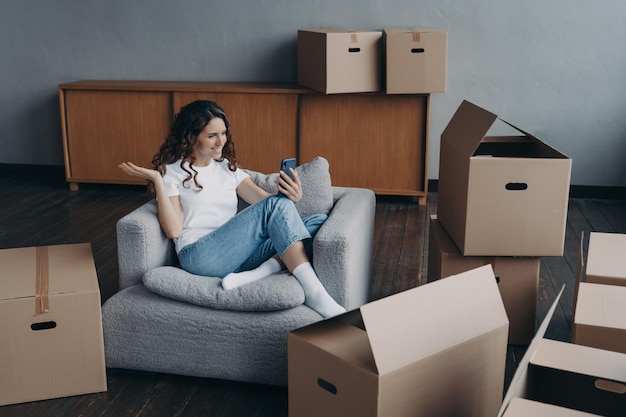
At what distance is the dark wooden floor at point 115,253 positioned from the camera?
2381 millimetres

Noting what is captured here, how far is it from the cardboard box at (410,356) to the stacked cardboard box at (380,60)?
8.46 feet

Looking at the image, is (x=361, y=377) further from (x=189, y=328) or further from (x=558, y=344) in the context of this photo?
(x=189, y=328)

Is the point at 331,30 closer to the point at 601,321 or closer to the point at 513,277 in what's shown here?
the point at 513,277

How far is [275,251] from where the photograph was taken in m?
2.68

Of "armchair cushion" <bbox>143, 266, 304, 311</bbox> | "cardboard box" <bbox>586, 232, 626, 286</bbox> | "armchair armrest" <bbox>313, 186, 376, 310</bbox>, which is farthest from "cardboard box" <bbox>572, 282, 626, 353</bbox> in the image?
"armchair cushion" <bbox>143, 266, 304, 311</bbox>

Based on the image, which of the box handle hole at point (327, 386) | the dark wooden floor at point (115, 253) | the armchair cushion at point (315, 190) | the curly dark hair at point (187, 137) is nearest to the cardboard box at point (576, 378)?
the box handle hole at point (327, 386)

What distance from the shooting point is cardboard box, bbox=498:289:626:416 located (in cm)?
173

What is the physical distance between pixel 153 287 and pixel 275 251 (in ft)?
1.50

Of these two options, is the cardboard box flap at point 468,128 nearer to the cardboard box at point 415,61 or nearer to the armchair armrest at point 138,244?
the armchair armrest at point 138,244

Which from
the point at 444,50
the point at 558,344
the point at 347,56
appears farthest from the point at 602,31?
the point at 558,344

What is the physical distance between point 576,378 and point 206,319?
3.91 ft

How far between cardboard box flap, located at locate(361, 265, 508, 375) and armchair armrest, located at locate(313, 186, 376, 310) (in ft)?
2.04

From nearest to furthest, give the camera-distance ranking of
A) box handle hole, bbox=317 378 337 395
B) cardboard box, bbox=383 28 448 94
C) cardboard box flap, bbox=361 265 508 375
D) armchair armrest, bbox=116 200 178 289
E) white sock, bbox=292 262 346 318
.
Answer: cardboard box flap, bbox=361 265 508 375, box handle hole, bbox=317 378 337 395, white sock, bbox=292 262 346 318, armchair armrest, bbox=116 200 178 289, cardboard box, bbox=383 28 448 94

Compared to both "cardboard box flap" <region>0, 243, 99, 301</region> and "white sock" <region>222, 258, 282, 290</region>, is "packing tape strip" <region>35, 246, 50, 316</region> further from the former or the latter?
"white sock" <region>222, 258, 282, 290</region>
